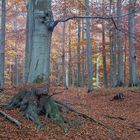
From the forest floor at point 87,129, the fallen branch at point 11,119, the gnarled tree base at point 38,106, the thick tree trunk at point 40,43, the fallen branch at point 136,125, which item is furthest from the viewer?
the fallen branch at point 136,125

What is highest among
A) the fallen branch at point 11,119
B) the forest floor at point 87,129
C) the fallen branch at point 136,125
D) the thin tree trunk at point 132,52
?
the thin tree trunk at point 132,52

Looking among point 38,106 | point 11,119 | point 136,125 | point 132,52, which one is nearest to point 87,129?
point 38,106

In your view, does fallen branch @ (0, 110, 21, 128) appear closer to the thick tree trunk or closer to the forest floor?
the forest floor

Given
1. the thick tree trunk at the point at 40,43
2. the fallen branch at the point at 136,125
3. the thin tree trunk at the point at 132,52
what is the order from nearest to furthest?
the thick tree trunk at the point at 40,43 < the fallen branch at the point at 136,125 < the thin tree trunk at the point at 132,52

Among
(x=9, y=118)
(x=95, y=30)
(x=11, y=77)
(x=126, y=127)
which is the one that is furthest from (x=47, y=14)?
(x=11, y=77)

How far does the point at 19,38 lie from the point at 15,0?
685 centimetres

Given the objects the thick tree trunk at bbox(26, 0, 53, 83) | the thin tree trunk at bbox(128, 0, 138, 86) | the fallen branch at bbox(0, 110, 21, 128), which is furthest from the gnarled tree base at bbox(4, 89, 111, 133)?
the thin tree trunk at bbox(128, 0, 138, 86)

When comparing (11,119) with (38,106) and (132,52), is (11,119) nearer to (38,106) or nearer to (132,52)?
(38,106)

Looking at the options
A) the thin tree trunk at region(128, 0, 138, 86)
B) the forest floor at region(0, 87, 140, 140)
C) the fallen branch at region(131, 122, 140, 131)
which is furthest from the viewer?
the thin tree trunk at region(128, 0, 138, 86)

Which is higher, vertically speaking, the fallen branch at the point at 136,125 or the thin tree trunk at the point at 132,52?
the thin tree trunk at the point at 132,52

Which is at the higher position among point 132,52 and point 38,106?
point 132,52

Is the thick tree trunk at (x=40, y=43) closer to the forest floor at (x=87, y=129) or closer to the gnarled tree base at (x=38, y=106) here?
the gnarled tree base at (x=38, y=106)

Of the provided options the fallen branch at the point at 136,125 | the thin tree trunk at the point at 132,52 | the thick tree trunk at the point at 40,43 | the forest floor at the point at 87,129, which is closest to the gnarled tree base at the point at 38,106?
the forest floor at the point at 87,129

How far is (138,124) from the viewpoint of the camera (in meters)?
10.5
